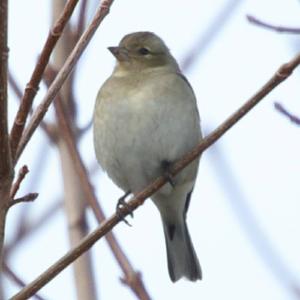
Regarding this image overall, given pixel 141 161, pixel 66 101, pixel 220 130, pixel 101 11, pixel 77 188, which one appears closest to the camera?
pixel 101 11

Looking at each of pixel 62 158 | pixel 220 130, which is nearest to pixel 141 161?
pixel 62 158

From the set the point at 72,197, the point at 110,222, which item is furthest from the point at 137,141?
the point at 110,222

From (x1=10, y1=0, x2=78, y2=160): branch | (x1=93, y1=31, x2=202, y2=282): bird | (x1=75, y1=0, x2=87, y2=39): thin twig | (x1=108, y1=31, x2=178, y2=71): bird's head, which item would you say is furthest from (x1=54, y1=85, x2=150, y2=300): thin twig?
(x1=108, y1=31, x2=178, y2=71): bird's head

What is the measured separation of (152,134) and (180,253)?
1010mm

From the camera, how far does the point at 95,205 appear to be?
233 centimetres

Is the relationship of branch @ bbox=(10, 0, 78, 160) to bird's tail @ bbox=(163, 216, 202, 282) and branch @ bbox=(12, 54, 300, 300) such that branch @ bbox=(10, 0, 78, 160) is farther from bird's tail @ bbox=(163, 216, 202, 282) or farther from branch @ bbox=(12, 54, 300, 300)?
bird's tail @ bbox=(163, 216, 202, 282)

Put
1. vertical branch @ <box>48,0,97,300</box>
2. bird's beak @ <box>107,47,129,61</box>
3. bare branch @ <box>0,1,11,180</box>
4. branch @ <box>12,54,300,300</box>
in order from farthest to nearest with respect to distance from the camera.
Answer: bird's beak @ <box>107,47,129,61</box>
vertical branch @ <box>48,0,97,300</box>
branch @ <box>12,54,300,300</box>
bare branch @ <box>0,1,11,180</box>

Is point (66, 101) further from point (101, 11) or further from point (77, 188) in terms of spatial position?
point (101, 11)

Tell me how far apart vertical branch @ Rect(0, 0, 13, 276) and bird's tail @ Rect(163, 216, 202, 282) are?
247 cm

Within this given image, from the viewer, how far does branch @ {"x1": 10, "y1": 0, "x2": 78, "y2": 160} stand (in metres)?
1.70

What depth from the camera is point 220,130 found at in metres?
2.20

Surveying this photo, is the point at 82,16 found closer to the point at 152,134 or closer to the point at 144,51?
the point at 152,134

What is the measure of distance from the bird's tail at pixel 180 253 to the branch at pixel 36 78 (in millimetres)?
2474

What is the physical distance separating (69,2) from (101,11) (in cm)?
24
